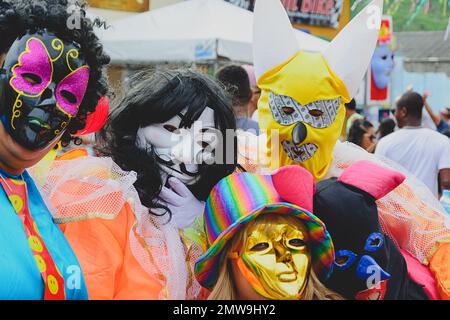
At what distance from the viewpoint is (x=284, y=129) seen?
188 cm

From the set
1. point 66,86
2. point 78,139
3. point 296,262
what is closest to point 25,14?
point 66,86

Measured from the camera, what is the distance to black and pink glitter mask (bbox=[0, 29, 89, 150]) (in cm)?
124

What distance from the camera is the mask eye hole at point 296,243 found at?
55.9 inches

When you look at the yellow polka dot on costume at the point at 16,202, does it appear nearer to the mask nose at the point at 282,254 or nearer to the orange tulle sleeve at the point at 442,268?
the mask nose at the point at 282,254

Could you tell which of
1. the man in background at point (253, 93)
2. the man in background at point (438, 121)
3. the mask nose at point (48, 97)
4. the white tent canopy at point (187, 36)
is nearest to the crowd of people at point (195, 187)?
the mask nose at point (48, 97)

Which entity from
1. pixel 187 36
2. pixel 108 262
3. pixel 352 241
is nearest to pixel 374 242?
pixel 352 241

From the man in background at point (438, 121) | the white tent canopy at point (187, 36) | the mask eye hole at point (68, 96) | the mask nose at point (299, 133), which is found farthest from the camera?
the man in background at point (438, 121)

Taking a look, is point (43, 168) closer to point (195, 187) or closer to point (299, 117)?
point (195, 187)

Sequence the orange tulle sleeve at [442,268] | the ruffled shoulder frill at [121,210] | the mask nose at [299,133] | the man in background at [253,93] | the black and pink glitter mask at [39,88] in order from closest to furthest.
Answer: the black and pink glitter mask at [39,88] < the ruffled shoulder frill at [121,210] < the orange tulle sleeve at [442,268] < the mask nose at [299,133] < the man in background at [253,93]

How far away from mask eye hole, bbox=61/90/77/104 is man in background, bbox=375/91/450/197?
9.59 feet

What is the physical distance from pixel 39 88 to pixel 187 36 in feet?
14.1

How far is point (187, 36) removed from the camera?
546 cm

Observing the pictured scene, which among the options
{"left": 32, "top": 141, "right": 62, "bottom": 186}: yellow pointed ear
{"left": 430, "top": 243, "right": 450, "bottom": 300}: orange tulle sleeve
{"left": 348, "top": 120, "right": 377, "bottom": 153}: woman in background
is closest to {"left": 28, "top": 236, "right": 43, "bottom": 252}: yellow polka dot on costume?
{"left": 32, "top": 141, "right": 62, "bottom": 186}: yellow pointed ear

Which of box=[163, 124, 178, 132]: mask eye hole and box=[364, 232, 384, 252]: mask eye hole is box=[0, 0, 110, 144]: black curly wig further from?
box=[364, 232, 384, 252]: mask eye hole
